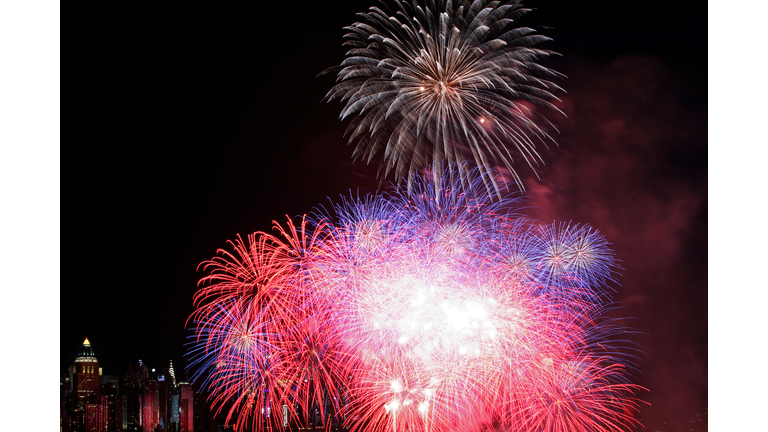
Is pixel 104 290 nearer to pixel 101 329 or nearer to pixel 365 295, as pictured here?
pixel 101 329

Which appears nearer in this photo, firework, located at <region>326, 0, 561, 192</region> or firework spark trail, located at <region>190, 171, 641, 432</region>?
firework, located at <region>326, 0, 561, 192</region>

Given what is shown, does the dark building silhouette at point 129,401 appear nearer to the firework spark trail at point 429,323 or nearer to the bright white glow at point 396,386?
the firework spark trail at point 429,323

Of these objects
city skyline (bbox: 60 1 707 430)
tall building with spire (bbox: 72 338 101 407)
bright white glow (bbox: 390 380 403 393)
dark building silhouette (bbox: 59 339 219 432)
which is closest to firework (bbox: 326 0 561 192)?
city skyline (bbox: 60 1 707 430)

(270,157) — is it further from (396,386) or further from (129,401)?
(129,401)

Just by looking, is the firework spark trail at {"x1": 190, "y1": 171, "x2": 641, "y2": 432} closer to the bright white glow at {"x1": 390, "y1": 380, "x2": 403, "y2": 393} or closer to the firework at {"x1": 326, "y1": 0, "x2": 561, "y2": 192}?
the bright white glow at {"x1": 390, "y1": 380, "x2": 403, "y2": 393}

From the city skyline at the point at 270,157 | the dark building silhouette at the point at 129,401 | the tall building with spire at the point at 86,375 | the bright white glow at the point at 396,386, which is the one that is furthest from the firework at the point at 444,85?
the tall building with spire at the point at 86,375

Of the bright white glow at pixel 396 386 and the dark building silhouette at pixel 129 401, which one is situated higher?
the bright white glow at pixel 396 386

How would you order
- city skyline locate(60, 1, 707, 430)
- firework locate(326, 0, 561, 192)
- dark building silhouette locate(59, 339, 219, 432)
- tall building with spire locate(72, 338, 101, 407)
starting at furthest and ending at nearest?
1. tall building with spire locate(72, 338, 101, 407)
2. dark building silhouette locate(59, 339, 219, 432)
3. city skyline locate(60, 1, 707, 430)
4. firework locate(326, 0, 561, 192)
